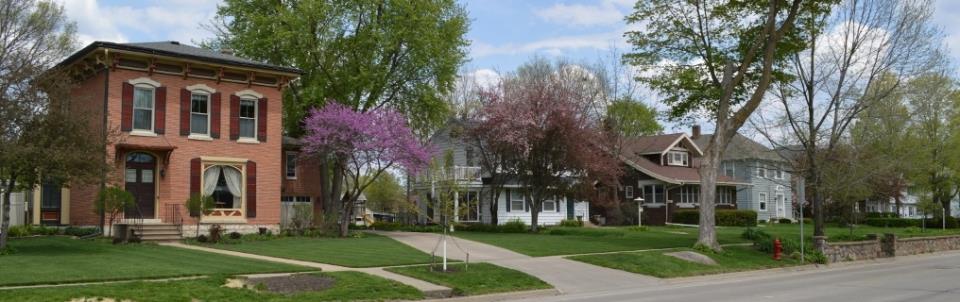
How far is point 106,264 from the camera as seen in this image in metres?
17.6

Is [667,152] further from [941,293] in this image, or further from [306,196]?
[941,293]

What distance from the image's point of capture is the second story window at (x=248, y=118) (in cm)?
3136

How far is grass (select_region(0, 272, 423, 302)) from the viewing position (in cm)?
1320

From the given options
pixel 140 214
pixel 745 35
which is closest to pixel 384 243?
pixel 140 214

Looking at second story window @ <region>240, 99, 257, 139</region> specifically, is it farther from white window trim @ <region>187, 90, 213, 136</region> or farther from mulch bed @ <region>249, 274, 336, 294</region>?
mulch bed @ <region>249, 274, 336, 294</region>

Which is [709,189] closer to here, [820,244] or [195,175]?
[820,244]

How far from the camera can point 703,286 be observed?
19016 millimetres

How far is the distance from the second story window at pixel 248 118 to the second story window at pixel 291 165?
290 inches

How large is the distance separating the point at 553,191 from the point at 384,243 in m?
14.0

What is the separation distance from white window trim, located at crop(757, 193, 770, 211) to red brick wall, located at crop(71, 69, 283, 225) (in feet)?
147

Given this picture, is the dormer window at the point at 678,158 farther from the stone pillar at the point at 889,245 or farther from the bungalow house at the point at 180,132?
the bungalow house at the point at 180,132

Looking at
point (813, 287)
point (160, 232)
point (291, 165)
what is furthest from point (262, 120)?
point (813, 287)

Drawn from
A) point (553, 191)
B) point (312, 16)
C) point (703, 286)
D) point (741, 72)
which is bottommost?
point (703, 286)

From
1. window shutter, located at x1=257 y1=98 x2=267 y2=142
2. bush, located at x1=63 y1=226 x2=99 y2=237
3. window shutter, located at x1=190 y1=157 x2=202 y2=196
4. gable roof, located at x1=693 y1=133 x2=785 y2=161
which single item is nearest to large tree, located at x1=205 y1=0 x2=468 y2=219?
window shutter, located at x1=257 y1=98 x2=267 y2=142
